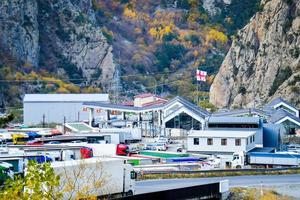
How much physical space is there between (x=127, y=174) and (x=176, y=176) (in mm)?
6738

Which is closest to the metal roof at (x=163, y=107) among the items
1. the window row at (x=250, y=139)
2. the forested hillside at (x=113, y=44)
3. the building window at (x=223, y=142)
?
A: the window row at (x=250, y=139)

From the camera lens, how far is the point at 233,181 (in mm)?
25094

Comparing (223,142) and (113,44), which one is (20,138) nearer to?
(223,142)

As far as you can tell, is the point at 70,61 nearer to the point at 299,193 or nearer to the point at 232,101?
the point at 232,101

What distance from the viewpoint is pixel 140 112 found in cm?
5209

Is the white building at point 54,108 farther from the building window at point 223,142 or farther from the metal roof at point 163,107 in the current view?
the building window at point 223,142

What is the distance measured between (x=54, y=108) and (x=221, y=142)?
28988 mm

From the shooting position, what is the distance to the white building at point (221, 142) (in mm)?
35219

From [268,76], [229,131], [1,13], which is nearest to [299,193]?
[229,131]

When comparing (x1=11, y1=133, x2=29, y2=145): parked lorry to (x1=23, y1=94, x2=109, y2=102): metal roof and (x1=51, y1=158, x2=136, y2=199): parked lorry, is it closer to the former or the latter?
(x1=23, y1=94, x2=109, y2=102): metal roof

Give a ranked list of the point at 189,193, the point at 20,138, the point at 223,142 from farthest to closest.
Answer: the point at 20,138, the point at 223,142, the point at 189,193

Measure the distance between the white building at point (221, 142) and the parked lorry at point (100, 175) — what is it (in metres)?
15.9

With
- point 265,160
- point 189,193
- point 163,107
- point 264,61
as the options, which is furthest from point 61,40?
point 189,193

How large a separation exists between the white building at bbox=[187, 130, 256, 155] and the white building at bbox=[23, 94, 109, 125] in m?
25.3
